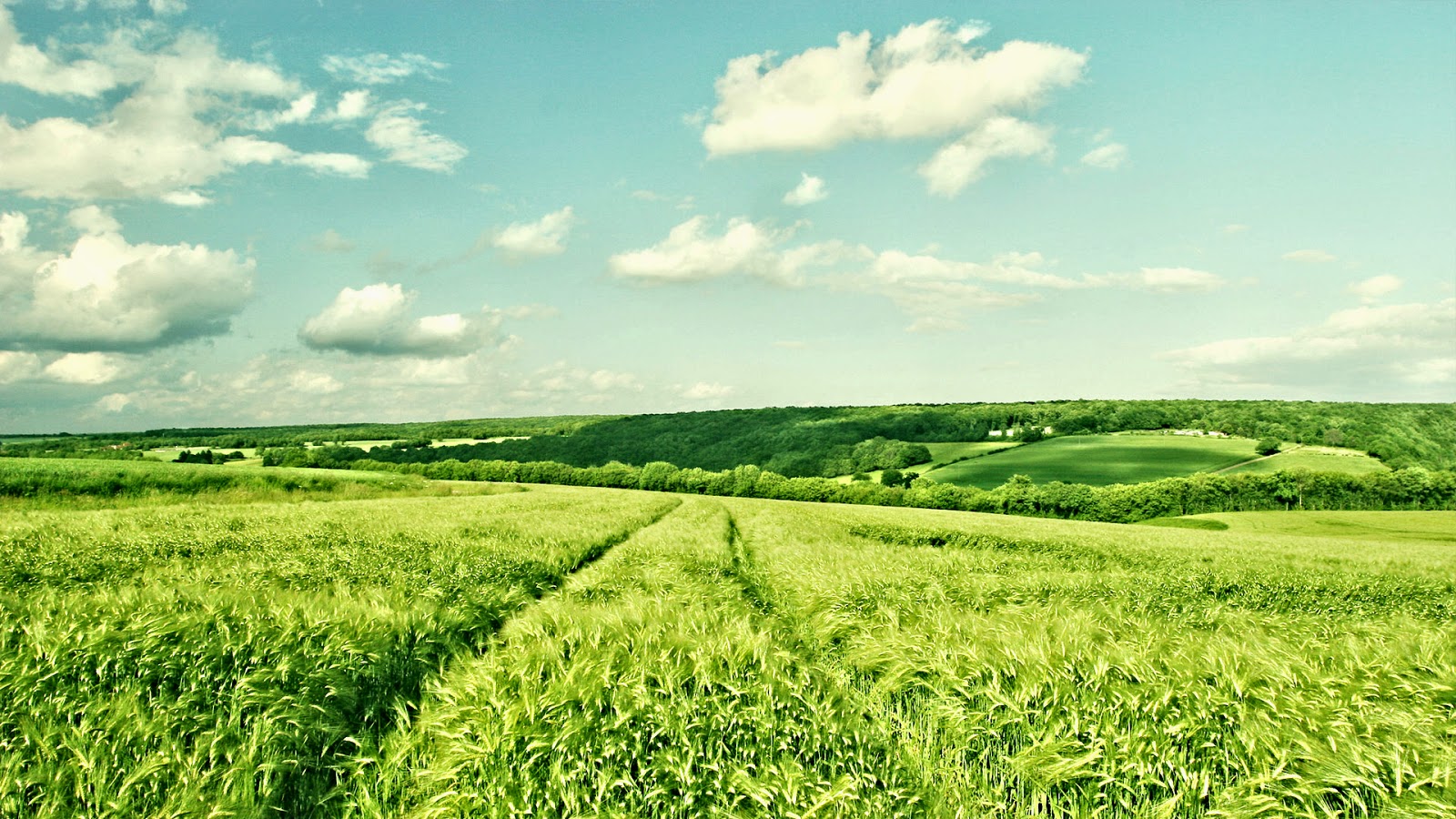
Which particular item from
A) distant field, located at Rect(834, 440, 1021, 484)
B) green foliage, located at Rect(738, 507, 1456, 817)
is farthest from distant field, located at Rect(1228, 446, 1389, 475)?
green foliage, located at Rect(738, 507, 1456, 817)

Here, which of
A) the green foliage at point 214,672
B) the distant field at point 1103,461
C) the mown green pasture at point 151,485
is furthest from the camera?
the distant field at point 1103,461

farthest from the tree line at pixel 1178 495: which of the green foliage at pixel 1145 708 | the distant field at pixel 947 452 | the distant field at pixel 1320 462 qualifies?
the green foliage at pixel 1145 708

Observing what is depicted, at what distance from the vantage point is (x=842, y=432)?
106 metres

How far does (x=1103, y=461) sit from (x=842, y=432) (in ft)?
124

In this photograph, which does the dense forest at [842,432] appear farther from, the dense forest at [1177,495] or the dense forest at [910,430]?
the dense forest at [1177,495]

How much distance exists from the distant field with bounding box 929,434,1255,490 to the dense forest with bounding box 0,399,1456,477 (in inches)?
388

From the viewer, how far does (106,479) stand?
1273 inches

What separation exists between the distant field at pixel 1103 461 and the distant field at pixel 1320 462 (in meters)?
3.19

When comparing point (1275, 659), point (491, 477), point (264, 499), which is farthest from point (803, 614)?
point (491, 477)

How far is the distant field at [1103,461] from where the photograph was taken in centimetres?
7862

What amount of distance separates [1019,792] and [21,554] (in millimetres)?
15760

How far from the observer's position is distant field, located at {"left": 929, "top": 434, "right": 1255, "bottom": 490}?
7862cm

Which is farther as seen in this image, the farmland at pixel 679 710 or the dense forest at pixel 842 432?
the dense forest at pixel 842 432

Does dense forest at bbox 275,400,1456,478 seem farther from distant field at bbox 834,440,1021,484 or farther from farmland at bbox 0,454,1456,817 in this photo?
farmland at bbox 0,454,1456,817
